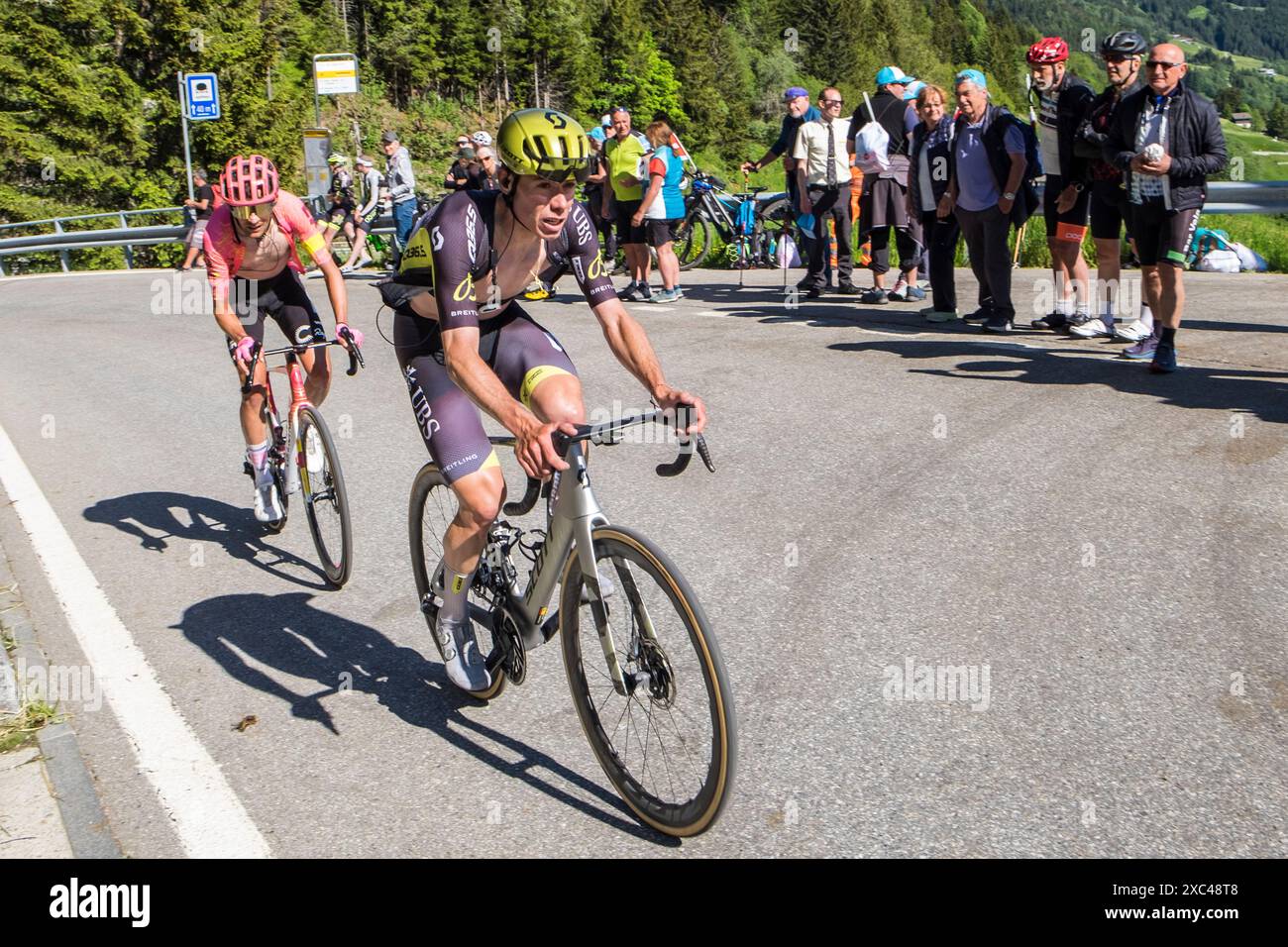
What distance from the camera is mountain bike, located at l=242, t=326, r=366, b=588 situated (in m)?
6.13

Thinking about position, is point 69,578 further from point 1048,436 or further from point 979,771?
point 1048,436

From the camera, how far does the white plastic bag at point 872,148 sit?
12.9m

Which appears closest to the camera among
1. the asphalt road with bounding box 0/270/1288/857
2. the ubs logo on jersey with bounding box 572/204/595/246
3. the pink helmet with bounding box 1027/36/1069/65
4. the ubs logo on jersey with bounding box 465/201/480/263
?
the asphalt road with bounding box 0/270/1288/857

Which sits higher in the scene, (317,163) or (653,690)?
(317,163)

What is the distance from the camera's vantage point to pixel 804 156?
13.4m

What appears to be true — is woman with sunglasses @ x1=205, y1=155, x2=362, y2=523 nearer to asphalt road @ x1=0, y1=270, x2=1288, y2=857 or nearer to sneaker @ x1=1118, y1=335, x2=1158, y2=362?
asphalt road @ x1=0, y1=270, x2=1288, y2=857

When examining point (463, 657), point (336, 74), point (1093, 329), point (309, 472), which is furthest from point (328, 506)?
point (336, 74)

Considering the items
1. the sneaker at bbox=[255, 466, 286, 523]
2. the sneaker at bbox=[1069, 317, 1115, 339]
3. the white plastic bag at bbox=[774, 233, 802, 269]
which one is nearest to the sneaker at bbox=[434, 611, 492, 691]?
the sneaker at bbox=[255, 466, 286, 523]

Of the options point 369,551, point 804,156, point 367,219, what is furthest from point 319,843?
point 367,219

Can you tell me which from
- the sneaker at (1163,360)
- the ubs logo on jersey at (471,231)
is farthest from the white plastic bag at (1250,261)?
the ubs logo on jersey at (471,231)

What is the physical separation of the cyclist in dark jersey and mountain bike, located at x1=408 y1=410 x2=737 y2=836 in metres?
0.28

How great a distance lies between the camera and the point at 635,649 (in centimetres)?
375

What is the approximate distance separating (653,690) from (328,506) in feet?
10.1

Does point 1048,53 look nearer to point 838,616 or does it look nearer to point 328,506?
point 838,616
